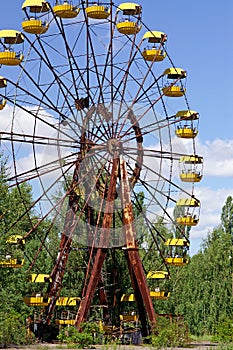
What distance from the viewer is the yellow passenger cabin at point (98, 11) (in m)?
37.5

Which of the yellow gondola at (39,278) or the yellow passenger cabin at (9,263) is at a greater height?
the yellow passenger cabin at (9,263)

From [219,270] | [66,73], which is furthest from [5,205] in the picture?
[219,270]

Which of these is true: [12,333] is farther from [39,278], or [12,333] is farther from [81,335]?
[39,278]

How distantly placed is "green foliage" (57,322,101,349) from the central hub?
7.03m

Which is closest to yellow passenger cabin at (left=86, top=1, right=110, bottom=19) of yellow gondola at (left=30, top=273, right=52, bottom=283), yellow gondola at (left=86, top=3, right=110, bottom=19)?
yellow gondola at (left=86, top=3, right=110, bottom=19)

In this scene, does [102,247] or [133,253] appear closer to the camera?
[102,247]

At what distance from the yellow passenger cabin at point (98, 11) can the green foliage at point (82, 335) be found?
12.4m

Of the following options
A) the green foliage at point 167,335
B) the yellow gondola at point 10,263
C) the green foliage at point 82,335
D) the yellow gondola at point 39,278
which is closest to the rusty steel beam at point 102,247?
the green foliage at point 82,335

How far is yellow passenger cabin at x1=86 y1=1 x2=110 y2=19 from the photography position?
37.5 meters

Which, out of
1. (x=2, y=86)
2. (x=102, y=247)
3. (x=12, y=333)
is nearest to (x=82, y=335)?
(x=12, y=333)

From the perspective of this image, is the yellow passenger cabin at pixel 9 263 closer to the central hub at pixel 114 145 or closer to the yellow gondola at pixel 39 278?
the yellow gondola at pixel 39 278

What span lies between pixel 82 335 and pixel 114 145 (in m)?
8.17

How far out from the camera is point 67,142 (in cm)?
3725

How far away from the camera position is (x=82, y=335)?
106 ft
